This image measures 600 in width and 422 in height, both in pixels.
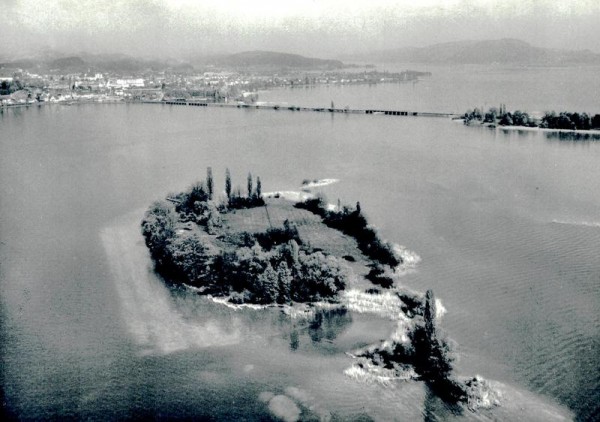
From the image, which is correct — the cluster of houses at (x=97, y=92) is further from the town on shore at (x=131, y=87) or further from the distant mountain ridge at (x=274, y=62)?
the distant mountain ridge at (x=274, y=62)

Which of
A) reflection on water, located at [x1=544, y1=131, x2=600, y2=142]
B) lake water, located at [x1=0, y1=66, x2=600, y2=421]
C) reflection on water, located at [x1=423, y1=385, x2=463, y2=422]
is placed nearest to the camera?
reflection on water, located at [x1=423, y1=385, x2=463, y2=422]

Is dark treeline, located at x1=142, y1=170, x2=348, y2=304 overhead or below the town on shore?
below

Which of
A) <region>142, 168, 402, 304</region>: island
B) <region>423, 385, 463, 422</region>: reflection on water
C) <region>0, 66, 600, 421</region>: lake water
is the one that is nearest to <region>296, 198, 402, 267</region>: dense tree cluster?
<region>142, 168, 402, 304</region>: island

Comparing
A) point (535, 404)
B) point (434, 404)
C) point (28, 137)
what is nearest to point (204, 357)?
point (434, 404)

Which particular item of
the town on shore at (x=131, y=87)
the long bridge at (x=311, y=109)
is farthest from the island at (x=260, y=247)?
the town on shore at (x=131, y=87)

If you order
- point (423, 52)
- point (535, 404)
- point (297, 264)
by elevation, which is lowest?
point (535, 404)

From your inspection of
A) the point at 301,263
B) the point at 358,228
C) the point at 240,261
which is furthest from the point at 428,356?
the point at 358,228

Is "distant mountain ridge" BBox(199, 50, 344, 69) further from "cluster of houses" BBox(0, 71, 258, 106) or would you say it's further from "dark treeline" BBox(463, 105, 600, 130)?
"dark treeline" BBox(463, 105, 600, 130)

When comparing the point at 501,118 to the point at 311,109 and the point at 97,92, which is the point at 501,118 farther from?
the point at 97,92

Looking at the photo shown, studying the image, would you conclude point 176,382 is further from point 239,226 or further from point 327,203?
point 327,203
